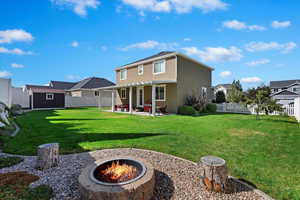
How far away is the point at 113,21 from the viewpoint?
11.3 m

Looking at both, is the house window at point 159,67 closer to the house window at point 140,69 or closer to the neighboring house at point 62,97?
the house window at point 140,69

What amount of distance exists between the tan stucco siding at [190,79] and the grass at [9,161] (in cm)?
1182

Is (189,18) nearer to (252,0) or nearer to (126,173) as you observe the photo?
(252,0)

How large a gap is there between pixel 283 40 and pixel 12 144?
17.4m

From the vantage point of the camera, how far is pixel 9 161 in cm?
379

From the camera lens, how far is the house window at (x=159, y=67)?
1484 centimetres

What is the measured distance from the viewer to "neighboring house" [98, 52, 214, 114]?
1385 centimetres

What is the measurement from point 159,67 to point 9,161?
13.2m

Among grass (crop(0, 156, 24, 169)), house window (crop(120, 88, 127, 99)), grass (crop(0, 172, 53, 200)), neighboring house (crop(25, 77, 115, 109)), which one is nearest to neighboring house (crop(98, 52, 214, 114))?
house window (crop(120, 88, 127, 99))

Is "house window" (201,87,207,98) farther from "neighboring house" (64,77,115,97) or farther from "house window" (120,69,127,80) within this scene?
"neighboring house" (64,77,115,97)

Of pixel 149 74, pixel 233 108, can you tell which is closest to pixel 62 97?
pixel 149 74

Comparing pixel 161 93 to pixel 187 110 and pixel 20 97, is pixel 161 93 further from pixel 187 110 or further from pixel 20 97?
pixel 20 97

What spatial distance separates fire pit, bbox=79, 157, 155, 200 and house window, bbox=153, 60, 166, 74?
12.6 metres

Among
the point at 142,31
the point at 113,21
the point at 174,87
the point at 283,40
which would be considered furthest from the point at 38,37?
the point at 283,40
